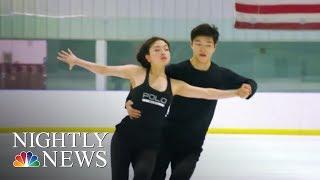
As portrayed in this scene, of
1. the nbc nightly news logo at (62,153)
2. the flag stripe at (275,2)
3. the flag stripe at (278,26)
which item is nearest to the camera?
the nbc nightly news logo at (62,153)

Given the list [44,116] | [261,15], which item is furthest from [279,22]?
[44,116]

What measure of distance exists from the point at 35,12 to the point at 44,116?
3.53 feet

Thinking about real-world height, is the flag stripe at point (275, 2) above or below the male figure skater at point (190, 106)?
above

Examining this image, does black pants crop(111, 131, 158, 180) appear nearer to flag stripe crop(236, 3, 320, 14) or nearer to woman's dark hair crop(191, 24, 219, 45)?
woman's dark hair crop(191, 24, 219, 45)

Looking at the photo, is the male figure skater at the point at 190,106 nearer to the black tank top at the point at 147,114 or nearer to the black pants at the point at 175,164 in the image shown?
the black pants at the point at 175,164

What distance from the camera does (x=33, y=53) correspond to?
627 centimetres

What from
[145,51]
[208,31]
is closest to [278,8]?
[208,31]

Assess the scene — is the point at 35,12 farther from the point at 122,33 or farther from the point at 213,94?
the point at 213,94

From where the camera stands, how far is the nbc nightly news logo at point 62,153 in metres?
5.12

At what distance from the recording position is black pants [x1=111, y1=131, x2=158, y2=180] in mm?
3998

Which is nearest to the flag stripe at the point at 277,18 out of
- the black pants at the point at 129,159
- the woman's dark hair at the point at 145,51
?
the woman's dark hair at the point at 145,51

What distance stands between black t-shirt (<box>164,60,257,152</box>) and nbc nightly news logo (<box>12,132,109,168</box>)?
1013mm

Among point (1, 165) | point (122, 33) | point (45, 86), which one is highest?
point (122, 33)

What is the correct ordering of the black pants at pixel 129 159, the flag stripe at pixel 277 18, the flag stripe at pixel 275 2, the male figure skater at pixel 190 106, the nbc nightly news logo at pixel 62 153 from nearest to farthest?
the black pants at pixel 129 159 → the male figure skater at pixel 190 106 → the nbc nightly news logo at pixel 62 153 → the flag stripe at pixel 275 2 → the flag stripe at pixel 277 18
